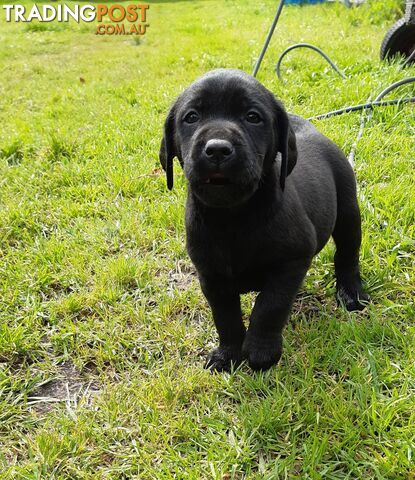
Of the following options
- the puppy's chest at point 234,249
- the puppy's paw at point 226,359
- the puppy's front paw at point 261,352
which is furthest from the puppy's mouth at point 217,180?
the puppy's paw at point 226,359

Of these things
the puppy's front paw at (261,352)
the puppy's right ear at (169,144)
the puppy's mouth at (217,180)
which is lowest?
the puppy's front paw at (261,352)

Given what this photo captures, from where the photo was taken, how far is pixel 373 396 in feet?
6.81

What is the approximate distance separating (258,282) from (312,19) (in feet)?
28.5

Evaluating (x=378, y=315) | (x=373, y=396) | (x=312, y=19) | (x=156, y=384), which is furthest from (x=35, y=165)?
(x=312, y=19)

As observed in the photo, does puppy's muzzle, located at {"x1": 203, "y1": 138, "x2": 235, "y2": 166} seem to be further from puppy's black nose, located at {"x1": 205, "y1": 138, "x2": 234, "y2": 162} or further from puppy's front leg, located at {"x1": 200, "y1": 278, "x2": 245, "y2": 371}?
puppy's front leg, located at {"x1": 200, "y1": 278, "x2": 245, "y2": 371}

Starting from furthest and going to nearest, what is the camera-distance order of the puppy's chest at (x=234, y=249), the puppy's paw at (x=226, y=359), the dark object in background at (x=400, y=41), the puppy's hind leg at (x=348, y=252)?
the dark object in background at (x=400, y=41), the puppy's hind leg at (x=348, y=252), the puppy's paw at (x=226, y=359), the puppy's chest at (x=234, y=249)

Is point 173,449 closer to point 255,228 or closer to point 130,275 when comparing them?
point 255,228

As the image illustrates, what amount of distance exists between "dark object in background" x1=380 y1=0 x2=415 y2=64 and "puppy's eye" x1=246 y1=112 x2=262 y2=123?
3.90 metres

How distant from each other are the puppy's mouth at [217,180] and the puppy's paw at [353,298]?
1150mm

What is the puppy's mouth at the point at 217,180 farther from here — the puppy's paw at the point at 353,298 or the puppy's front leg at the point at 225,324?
the puppy's paw at the point at 353,298

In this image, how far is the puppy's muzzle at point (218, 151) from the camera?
1.85 meters

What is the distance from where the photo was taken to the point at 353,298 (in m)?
2.77

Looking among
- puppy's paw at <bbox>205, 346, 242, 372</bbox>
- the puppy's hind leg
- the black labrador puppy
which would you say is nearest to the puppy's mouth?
the black labrador puppy

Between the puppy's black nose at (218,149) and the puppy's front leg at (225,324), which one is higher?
the puppy's black nose at (218,149)
